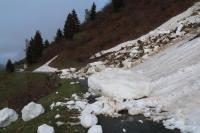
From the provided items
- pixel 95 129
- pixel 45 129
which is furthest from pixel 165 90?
pixel 45 129

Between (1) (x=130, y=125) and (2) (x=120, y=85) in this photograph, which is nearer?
(1) (x=130, y=125)

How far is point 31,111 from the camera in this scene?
19.9 meters

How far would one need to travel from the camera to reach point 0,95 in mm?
36781

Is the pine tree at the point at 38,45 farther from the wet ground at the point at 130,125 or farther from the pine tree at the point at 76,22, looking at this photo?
the wet ground at the point at 130,125

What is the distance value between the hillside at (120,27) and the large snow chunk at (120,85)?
41.9m

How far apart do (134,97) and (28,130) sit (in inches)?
255

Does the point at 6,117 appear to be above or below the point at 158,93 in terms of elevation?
below

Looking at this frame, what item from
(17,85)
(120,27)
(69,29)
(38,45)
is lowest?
(17,85)

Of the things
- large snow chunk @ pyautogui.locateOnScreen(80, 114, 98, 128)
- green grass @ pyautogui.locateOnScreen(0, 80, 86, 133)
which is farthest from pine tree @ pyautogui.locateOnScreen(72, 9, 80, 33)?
large snow chunk @ pyautogui.locateOnScreen(80, 114, 98, 128)

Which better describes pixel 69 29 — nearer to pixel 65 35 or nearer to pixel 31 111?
pixel 65 35

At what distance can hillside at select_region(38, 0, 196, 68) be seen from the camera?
6956 centimetres

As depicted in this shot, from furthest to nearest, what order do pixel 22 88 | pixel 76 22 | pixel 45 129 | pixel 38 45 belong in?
pixel 76 22 < pixel 38 45 < pixel 22 88 < pixel 45 129

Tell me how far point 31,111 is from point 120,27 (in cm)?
6339

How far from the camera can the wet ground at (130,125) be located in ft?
53.7
